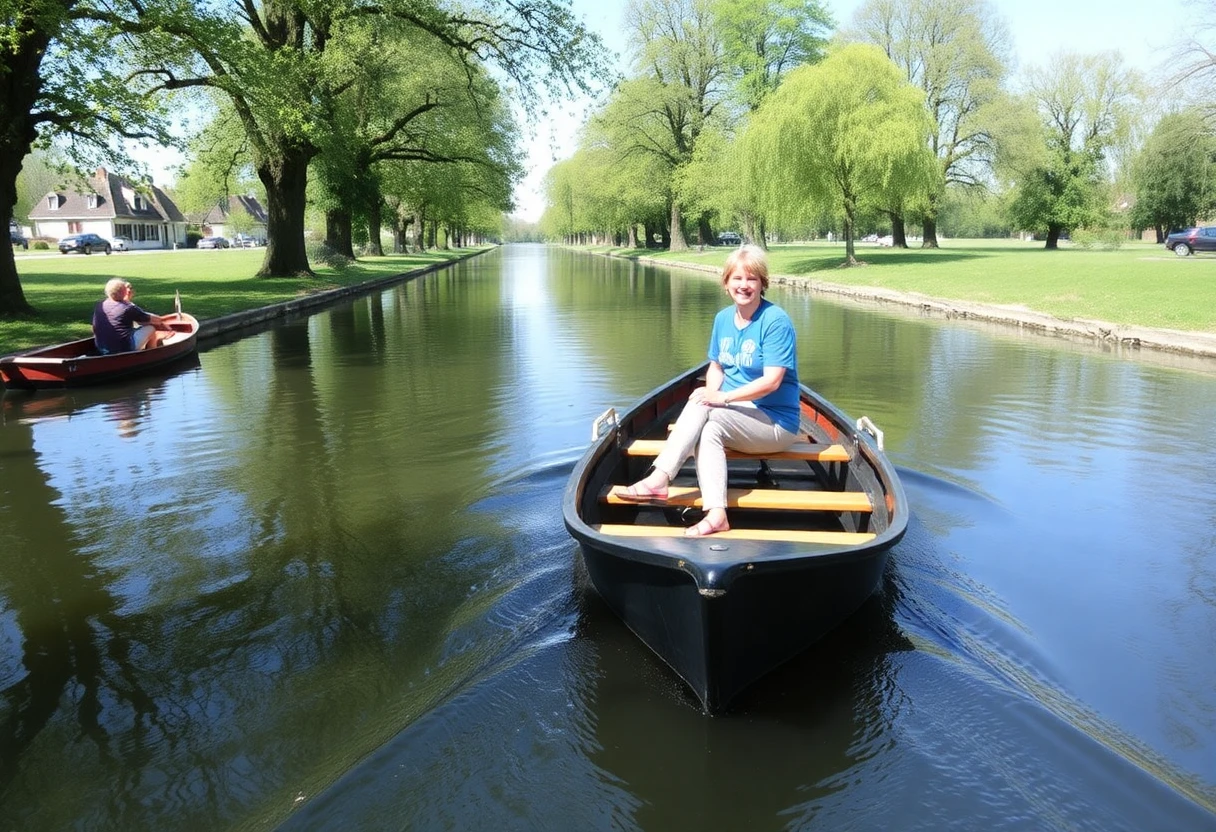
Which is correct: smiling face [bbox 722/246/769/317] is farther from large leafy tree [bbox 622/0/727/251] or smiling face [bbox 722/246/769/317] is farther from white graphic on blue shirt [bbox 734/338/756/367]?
large leafy tree [bbox 622/0/727/251]

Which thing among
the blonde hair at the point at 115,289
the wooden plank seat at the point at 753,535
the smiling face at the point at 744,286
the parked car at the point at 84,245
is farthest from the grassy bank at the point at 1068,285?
the parked car at the point at 84,245

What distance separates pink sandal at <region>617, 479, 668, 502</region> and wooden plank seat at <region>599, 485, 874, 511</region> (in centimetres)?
2

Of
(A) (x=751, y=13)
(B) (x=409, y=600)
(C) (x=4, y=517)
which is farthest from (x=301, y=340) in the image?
(A) (x=751, y=13)

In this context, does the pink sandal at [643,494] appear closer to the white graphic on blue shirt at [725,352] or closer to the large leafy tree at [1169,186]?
the white graphic on blue shirt at [725,352]

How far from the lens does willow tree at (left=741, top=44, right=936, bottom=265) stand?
29.2m

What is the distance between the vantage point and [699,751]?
3240 mm

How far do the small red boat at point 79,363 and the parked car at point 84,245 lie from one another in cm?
4692

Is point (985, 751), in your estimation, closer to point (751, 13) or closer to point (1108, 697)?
point (1108, 697)

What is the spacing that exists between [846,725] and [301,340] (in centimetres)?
1425

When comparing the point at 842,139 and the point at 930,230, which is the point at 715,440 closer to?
the point at 842,139

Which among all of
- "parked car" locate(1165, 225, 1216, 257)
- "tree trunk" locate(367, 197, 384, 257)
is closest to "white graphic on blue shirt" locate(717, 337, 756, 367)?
"tree trunk" locate(367, 197, 384, 257)

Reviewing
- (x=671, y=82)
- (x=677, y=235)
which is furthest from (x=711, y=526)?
(x=677, y=235)

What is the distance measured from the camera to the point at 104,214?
64.8 meters

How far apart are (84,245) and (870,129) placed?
47.4 metres
